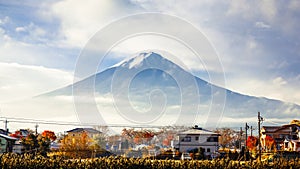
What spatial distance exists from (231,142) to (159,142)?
35.2 ft

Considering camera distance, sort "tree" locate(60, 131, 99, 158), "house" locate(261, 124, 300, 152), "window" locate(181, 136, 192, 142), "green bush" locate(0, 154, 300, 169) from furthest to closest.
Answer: "house" locate(261, 124, 300, 152) → "window" locate(181, 136, 192, 142) → "tree" locate(60, 131, 99, 158) → "green bush" locate(0, 154, 300, 169)

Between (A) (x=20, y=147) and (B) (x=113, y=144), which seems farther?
(B) (x=113, y=144)

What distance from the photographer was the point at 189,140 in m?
35.8

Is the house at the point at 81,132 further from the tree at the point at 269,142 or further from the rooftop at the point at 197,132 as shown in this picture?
the tree at the point at 269,142

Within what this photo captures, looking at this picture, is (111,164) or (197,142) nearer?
(111,164)

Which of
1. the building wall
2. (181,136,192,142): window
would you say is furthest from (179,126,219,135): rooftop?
(181,136,192,142): window

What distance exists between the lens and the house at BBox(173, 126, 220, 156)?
3519 centimetres

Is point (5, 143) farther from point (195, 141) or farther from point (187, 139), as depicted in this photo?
point (195, 141)

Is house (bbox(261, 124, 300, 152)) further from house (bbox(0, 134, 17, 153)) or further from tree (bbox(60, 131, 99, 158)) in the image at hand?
house (bbox(0, 134, 17, 153))

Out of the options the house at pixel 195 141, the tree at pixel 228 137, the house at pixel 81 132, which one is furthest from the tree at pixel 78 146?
the tree at pixel 228 137

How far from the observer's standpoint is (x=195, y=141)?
117 ft

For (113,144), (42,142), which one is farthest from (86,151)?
(113,144)

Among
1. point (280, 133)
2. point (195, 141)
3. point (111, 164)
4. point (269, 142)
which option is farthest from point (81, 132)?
point (111, 164)

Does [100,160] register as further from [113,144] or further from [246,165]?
[113,144]
